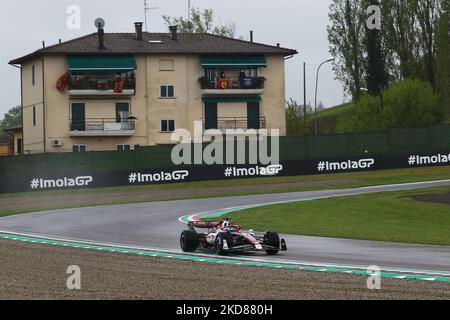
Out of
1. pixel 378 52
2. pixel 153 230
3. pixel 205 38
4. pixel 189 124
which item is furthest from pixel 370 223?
pixel 378 52

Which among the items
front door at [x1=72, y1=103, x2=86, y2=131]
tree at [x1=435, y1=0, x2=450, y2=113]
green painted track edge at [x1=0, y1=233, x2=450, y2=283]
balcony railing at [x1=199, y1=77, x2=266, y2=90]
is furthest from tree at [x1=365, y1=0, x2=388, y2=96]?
green painted track edge at [x1=0, y1=233, x2=450, y2=283]

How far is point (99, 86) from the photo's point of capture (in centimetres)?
6744

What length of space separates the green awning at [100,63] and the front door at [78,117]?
107 inches

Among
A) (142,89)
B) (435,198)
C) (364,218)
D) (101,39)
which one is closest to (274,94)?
(142,89)

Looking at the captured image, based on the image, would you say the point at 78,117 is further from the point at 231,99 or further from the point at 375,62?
the point at 375,62

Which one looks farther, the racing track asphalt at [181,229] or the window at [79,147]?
the window at [79,147]

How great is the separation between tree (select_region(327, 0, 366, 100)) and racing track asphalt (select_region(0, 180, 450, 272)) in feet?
123

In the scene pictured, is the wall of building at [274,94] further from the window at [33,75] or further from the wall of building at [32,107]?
the window at [33,75]

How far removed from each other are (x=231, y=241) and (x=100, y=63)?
1903 inches

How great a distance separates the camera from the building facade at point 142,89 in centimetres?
6756

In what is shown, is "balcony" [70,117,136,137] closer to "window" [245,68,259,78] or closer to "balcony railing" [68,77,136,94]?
"balcony railing" [68,77,136,94]

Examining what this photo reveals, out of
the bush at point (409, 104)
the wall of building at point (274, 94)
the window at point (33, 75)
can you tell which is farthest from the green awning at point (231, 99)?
the window at point (33, 75)
